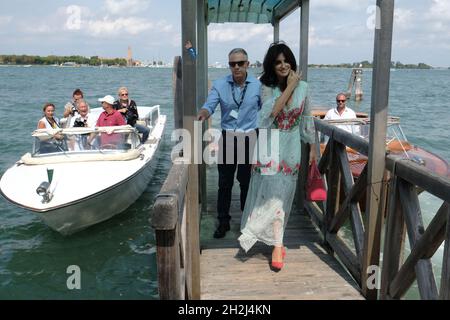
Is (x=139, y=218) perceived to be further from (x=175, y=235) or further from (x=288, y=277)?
(x=175, y=235)

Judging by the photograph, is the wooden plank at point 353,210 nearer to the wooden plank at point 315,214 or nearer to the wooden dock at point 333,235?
the wooden dock at point 333,235

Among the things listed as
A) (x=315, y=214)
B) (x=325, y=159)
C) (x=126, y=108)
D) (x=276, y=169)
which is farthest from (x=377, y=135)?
(x=126, y=108)

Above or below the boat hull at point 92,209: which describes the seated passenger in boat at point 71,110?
above

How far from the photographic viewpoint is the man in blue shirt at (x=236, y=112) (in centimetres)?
389

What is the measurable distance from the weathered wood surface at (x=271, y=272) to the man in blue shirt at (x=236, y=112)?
25.8 inches

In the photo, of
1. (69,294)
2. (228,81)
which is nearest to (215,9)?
(228,81)

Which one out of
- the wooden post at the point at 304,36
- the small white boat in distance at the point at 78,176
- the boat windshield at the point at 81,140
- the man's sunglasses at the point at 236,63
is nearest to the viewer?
the man's sunglasses at the point at 236,63

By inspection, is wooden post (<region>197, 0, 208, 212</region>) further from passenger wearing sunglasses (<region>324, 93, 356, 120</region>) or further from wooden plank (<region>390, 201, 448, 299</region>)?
passenger wearing sunglasses (<region>324, 93, 356, 120</region>)

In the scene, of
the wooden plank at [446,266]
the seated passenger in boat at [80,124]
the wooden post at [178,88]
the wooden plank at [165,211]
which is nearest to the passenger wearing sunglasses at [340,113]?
the seated passenger in boat at [80,124]

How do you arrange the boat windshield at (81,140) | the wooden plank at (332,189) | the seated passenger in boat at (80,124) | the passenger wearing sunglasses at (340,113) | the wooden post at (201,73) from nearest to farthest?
the wooden plank at (332,189) → the wooden post at (201,73) → the boat windshield at (81,140) → the seated passenger in boat at (80,124) → the passenger wearing sunglasses at (340,113)

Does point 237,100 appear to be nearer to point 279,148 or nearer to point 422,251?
point 279,148

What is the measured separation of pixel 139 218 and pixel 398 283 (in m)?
5.47

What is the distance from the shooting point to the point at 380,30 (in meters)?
2.87

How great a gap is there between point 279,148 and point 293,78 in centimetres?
56
